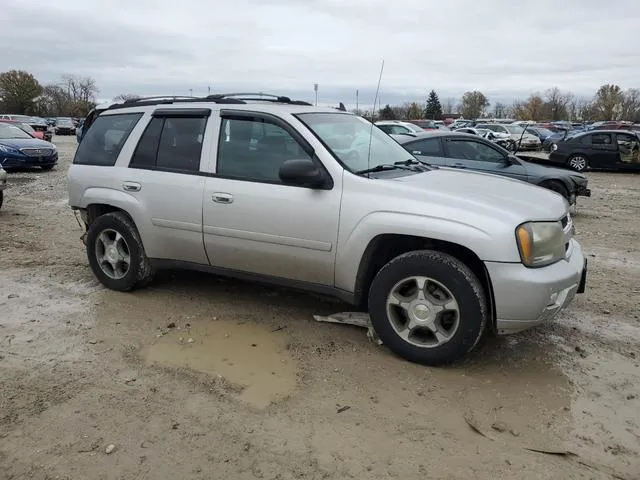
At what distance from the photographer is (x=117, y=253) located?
523 centimetres

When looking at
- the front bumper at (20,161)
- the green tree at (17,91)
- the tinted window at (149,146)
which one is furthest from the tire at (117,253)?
the green tree at (17,91)

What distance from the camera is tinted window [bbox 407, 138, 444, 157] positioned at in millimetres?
10164

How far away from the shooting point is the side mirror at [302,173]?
3.92 meters

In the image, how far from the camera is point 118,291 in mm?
5305

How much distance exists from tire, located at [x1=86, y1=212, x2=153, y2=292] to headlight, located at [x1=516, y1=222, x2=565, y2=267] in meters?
3.26

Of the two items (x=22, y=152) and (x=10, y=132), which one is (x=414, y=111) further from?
(x=22, y=152)

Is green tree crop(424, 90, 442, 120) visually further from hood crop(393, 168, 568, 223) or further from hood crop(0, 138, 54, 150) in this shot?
hood crop(393, 168, 568, 223)

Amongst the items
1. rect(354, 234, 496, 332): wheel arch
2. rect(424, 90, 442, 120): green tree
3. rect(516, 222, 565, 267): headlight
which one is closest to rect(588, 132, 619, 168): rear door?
rect(516, 222, 565, 267): headlight

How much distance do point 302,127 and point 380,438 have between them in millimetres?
2359

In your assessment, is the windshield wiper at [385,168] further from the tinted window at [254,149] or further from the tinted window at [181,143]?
the tinted window at [181,143]

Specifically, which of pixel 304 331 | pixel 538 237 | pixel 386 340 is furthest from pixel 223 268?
pixel 538 237

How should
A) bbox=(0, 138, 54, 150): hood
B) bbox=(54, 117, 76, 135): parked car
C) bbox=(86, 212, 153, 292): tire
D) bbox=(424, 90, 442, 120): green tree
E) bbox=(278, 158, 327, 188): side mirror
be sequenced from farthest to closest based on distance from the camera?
bbox=(424, 90, 442, 120): green tree < bbox=(54, 117, 76, 135): parked car < bbox=(0, 138, 54, 150): hood < bbox=(86, 212, 153, 292): tire < bbox=(278, 158, 327, 188): side mirror

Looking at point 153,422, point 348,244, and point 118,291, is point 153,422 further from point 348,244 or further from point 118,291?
point 118,291

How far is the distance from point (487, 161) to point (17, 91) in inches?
3131
